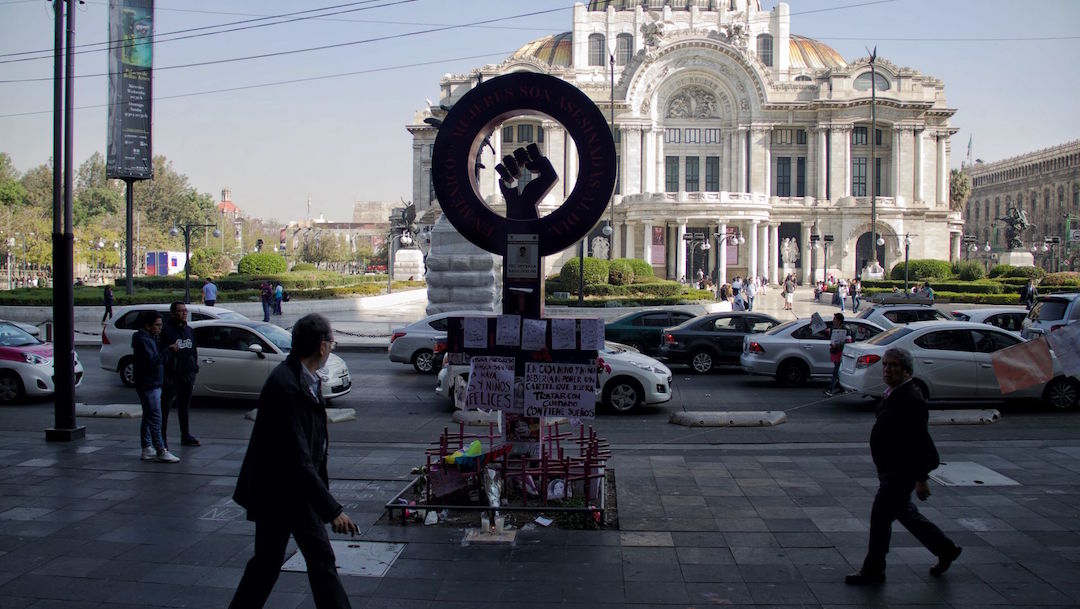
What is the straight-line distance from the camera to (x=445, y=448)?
28.3 feet

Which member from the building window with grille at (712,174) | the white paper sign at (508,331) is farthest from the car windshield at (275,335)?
the building window with grille at (712,174)

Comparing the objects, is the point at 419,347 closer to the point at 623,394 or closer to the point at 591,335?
the point at 623,394

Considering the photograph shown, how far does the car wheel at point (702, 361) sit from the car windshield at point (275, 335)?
9.27 metres

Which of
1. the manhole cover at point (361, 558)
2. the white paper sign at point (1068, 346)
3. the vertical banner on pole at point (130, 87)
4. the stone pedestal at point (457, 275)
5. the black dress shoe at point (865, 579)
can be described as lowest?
the manhole cover at point (361, 558)

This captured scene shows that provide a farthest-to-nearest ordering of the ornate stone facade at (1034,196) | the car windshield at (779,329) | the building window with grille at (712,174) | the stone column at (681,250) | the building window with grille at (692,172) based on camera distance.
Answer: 1. the ornate stone facade at (1034,196)
2. the building window with grille at (692,172)
3. the building window with grille at (712,174)
4. the stone column at (681,250)
5. the car windshield at (779,329)

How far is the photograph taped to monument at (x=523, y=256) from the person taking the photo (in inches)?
352

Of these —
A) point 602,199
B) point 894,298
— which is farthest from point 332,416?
point 894,298

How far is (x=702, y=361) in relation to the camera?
20688 mm

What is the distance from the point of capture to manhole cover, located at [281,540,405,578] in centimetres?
681

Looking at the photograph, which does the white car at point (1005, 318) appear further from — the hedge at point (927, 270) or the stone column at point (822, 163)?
the stone column at point (822, 163)

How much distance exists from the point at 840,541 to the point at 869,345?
8102 millimetres

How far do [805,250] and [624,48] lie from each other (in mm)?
26863

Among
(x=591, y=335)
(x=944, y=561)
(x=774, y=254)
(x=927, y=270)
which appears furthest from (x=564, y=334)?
(x=774, y=254)

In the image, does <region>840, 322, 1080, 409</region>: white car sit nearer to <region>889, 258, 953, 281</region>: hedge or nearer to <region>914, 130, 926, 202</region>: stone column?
<region>889, 258, 953, 281</region>: hedge
